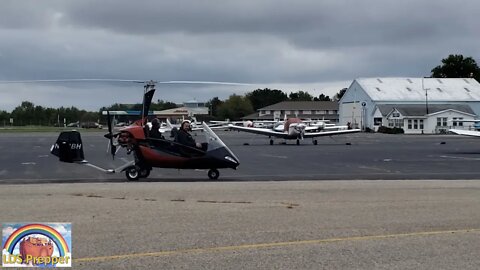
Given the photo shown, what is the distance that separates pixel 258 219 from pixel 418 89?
98279 millimetres

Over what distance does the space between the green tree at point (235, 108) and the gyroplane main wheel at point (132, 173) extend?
152024mm

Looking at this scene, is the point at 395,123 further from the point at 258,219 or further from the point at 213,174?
the point at 258,219

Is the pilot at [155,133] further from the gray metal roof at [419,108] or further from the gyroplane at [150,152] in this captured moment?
the gray metal roof at [419,108]

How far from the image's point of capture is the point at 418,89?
103500 mm

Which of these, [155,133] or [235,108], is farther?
[235,108]

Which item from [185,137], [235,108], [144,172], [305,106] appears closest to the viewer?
[185,137]

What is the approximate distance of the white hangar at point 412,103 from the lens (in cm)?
9125

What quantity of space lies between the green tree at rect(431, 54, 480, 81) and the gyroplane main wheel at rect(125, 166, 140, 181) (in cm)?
12701

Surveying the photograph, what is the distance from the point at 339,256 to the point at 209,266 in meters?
1.60

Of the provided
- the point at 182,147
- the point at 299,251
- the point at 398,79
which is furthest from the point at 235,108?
the point at 299,251

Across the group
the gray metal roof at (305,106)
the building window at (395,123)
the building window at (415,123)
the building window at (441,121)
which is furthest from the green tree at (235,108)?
the building window at (441,121)

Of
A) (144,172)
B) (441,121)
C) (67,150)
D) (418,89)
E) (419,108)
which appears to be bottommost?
(144,172)

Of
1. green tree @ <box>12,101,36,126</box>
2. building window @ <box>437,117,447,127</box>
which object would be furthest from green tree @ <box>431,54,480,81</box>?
green tree @ <box>12,101,36,126</box>

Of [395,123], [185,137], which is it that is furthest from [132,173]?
[395,123]
